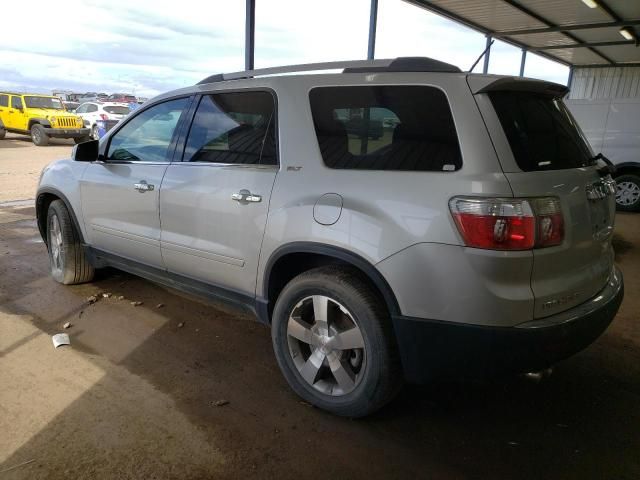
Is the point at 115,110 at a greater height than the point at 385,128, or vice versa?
the point at 115,110

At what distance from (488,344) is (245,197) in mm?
1558

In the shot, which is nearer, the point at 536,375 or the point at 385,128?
the point at 385,128

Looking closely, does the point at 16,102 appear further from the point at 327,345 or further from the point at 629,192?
the point at 327,345

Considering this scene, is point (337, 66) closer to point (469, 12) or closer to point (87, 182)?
point (87, 182)

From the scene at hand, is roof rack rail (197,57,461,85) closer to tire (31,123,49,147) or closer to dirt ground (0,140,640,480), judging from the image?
dirt ground (0,140,640,480)

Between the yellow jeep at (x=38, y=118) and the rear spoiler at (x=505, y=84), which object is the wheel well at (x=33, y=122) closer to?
the yellow jeep at (x=38, y=118)

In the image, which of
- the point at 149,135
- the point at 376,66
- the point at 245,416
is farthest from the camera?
the point at 149,135

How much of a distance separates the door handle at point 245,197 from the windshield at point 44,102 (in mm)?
19665

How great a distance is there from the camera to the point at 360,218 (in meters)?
2.39

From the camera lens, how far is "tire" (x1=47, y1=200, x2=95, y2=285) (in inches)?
175

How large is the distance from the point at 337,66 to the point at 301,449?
2057 mm

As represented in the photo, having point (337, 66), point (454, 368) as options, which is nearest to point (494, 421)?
point (454, 368)

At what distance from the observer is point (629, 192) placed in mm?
9484

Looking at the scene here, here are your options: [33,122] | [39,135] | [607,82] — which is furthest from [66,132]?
[607,82]
